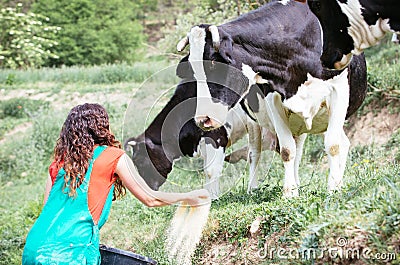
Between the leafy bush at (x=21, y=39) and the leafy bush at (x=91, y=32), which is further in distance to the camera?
the leafy bush at (x=91, y=32)

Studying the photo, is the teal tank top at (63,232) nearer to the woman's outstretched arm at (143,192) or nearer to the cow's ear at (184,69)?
the woman's outstretched arm at (143,192)

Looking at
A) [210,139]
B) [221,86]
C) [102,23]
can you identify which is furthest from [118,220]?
[102,23]

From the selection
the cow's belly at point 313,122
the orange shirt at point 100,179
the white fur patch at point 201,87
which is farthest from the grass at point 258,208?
the orange shirt at point 100,179

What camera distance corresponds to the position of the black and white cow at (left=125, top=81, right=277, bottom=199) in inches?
344

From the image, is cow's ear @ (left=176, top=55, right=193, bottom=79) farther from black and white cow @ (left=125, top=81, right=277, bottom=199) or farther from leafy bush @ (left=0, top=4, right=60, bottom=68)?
leafy bush @ (left=0, top=4, right=60, bottom=68)

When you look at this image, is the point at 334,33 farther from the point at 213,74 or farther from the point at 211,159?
the point at 211,159

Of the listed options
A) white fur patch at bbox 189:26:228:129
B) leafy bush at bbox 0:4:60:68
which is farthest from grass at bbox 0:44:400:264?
leafy bush at bbox 0:4:60:68

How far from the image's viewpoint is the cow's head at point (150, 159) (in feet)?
31.5

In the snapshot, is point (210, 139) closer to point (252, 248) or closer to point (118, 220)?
point (118, 220)

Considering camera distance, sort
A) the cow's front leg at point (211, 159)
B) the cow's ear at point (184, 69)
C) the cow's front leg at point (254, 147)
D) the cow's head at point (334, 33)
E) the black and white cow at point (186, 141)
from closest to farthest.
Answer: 1. the cow's head at point (334, 33)
2. the cow's ear at point (184, 69)
3. the cow's front leg at point (254, 147)
4. the black and white cow at point (186, 141)
5. the cow's front leg at point (211, 159)

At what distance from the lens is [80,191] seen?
15.1 ft

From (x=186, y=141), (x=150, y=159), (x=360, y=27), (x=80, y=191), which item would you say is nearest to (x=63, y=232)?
(x=80, y=191)

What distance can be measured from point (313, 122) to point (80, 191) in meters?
3.49

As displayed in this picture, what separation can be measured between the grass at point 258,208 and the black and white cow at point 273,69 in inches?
28.4
